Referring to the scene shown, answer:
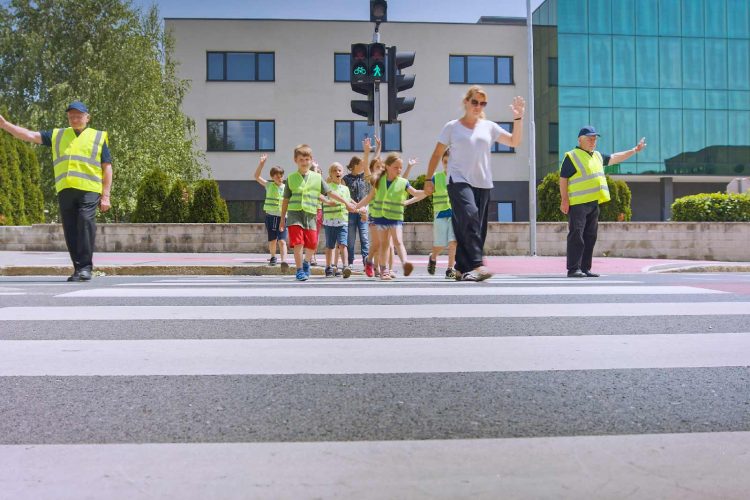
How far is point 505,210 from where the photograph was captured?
111ft

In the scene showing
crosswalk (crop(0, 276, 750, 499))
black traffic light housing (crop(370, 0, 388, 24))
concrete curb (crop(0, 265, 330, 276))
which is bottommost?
crosswalk (crop(0, 276, 750, 499))

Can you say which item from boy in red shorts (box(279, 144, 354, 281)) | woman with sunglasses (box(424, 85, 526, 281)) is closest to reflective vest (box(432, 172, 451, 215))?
boy in red shorts (box(279, 144, 354, 281))

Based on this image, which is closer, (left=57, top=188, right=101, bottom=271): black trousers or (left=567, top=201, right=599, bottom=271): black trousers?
(left=57, top=188, right=101, bottom=271): black trousers

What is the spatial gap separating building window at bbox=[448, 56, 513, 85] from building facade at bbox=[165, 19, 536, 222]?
0.82 m

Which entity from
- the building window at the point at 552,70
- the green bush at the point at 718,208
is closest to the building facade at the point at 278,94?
the building window at the point at 552,70

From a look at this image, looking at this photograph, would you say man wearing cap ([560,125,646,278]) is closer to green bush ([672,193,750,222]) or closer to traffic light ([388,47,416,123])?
traffic light ([388,47,416,123])

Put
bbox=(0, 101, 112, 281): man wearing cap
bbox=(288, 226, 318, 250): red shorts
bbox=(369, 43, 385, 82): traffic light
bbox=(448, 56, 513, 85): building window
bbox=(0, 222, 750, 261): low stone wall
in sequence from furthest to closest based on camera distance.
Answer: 1. bbox=(448, 56, 513, 85): building window
2. bbox=(0, 222, 750, 261): low stone wall
3. bbox=(369, 43, 385, 82): traffic light
4. bbox=(288, 226, 318, 250): red shorts
5. bbox=(0, 101, 112, 281): man wearing cap

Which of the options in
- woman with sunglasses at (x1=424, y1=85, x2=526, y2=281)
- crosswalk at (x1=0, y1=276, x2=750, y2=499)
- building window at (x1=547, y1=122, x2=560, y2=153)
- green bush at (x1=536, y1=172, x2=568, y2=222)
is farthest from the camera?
building window at (x1=547, y1=122, x2=560, y2=153)

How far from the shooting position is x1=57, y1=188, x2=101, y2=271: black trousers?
8664 millimetres

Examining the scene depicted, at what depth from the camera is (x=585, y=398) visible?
3203 millimetres

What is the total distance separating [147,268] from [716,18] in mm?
32032

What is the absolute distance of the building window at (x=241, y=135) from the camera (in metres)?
32.3

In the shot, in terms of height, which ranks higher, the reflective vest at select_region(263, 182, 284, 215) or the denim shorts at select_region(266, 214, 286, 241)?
the reflective vest at select_region(263, 182, 284, 215)

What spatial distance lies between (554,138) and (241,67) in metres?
13.9
